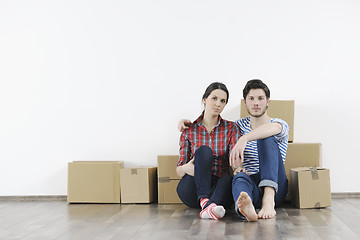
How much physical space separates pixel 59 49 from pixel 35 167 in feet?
3.18

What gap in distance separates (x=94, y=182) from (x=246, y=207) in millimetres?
1353

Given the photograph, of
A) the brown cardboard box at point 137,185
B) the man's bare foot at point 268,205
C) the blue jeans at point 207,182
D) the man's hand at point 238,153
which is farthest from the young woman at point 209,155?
the brown cardboard box at point 137,185

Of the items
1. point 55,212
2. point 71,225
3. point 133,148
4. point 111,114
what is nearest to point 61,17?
point 111,114

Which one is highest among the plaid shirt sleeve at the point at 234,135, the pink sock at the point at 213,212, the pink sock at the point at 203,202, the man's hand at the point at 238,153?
the plaid shirt sleeve at the point at 234,135

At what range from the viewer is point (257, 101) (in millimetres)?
2496

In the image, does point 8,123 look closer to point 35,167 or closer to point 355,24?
point 35,167

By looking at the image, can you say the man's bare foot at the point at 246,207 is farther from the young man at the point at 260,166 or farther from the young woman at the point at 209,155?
the young woman at the point at 209,155

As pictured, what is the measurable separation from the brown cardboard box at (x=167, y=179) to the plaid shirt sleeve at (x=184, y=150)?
0.29 metres

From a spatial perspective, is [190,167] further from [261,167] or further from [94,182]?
[94,182]

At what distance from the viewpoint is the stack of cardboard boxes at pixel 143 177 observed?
285cm

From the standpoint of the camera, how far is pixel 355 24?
317 centimetres

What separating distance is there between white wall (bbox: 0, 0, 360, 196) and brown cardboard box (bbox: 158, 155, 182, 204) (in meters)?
0.32

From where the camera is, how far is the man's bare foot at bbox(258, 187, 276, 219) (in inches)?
85.4

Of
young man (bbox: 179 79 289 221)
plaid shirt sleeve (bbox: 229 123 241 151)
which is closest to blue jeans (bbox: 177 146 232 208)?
young man (bbox: 179 79 289 221)
